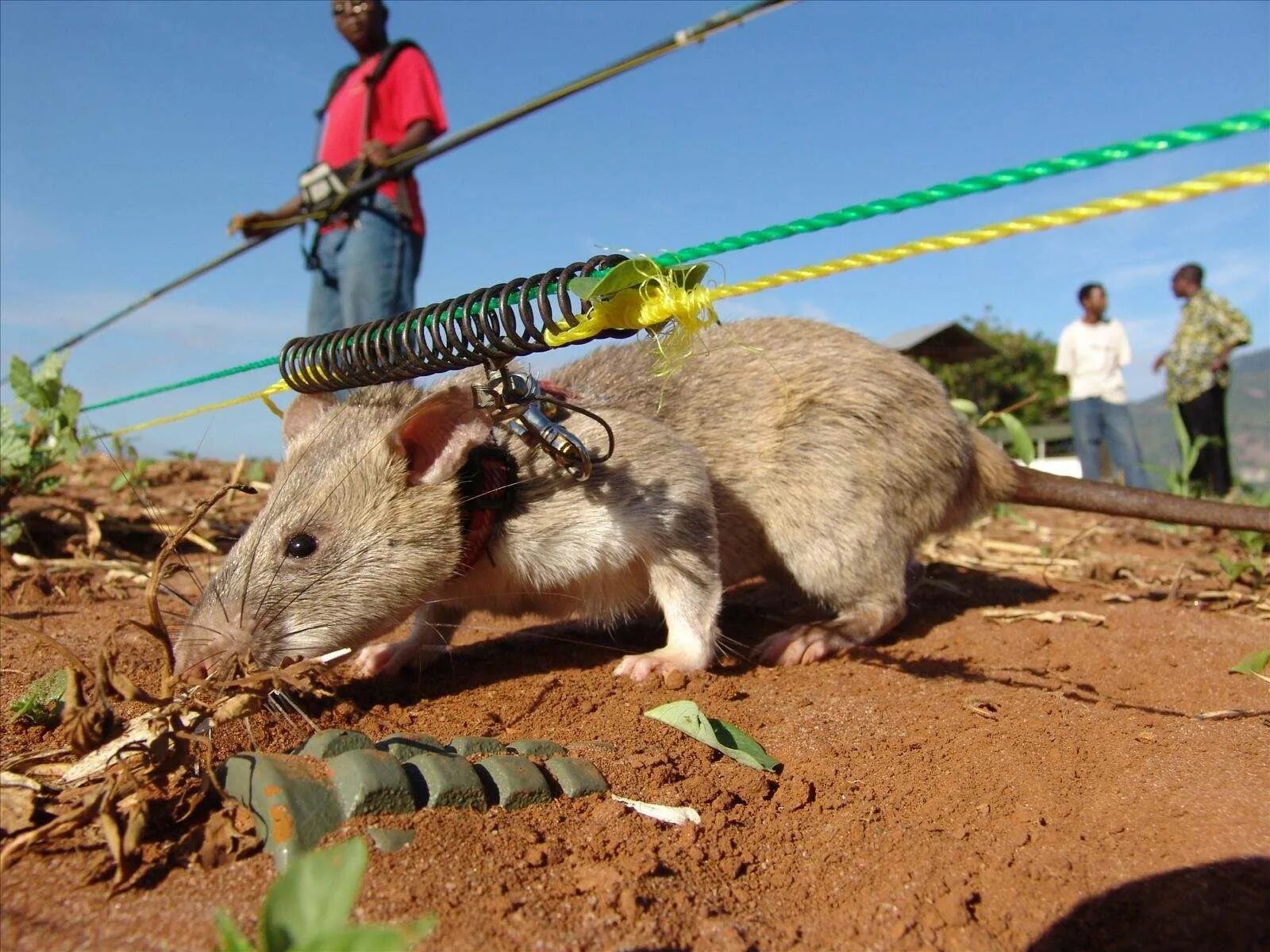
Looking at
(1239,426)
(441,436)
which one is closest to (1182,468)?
(441,436)

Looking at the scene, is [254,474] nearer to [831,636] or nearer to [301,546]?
[301,546]

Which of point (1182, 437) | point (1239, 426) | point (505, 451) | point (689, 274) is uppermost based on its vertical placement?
point (689, 274)

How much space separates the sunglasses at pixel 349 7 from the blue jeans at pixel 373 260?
60.4 inches

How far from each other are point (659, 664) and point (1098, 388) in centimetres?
832

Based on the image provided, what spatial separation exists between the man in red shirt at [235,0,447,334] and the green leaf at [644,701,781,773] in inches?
160

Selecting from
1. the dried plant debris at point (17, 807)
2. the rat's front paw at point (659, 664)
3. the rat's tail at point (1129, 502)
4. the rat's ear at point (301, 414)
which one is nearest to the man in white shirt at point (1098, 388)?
the rat's tail at point (1129, 502)

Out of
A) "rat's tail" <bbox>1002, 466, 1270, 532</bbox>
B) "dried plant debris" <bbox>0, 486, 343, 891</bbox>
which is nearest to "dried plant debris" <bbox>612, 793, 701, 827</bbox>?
"dried plant debris" <bbox>0, 486, 343, 891</bbox>

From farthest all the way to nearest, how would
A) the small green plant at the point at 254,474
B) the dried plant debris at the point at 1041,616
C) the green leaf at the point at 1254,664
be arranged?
the small green plant at the point at 254,474, the dried plant debris at the point at 1041,616, the green leaf at the point at 1254,664

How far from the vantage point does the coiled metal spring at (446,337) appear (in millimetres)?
2229

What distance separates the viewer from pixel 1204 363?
9438 mm

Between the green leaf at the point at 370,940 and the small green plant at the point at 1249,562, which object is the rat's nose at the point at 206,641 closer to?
the green leaf at the point at 370,940

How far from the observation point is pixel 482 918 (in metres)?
1.40

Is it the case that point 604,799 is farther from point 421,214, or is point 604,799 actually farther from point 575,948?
point 421,214

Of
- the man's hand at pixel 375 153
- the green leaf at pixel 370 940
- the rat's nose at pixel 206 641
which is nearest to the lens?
the green leaf at pixel 370 940
